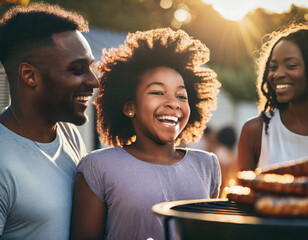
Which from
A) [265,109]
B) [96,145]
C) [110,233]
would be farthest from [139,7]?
[110,233]

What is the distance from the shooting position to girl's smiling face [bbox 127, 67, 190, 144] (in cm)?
261

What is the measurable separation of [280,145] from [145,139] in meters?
1.12

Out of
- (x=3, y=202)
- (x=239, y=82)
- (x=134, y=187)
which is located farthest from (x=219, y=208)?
(x=239, y=82)

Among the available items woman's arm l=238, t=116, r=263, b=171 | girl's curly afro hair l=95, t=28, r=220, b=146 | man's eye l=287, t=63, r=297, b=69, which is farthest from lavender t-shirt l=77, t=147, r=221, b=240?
man's eye l=287, t=63, r=297, b=69

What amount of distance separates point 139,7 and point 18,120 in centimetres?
1613

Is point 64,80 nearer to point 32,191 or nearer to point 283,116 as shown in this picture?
point 32,191

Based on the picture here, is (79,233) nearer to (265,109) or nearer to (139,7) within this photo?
(265,109)

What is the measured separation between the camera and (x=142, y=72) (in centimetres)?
284

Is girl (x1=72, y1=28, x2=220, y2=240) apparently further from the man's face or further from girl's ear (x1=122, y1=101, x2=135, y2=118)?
the man's face

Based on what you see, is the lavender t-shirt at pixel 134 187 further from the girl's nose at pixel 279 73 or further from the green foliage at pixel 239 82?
the green foliage at pixel 239 82

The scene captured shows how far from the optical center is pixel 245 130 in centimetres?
332

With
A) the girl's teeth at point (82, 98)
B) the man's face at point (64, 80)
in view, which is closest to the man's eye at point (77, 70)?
the man's face at point (64, 80)

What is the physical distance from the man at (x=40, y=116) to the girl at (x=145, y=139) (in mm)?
156

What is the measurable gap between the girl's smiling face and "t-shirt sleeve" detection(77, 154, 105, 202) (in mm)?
390
